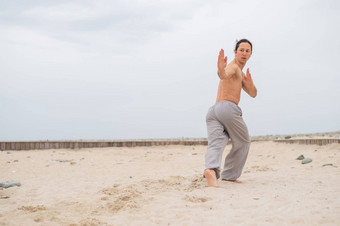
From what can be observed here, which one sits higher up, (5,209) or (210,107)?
(210,107)

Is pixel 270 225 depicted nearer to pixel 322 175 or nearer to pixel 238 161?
pixel 238 161

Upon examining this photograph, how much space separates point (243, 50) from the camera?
209 inches

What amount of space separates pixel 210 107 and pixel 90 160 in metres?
4.95

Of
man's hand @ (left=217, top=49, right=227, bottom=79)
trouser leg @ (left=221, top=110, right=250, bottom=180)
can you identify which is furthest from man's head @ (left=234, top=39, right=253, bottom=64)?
trouser leg @ (left=221, top=110, right=250, bottom=180)

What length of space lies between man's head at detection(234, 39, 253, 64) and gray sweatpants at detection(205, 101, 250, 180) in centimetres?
76

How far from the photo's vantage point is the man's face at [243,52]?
5.31 meters

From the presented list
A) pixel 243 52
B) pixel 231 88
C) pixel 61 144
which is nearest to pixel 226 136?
pixel 231 88

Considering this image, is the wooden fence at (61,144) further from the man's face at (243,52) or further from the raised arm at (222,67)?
the raised arm at (222,67)

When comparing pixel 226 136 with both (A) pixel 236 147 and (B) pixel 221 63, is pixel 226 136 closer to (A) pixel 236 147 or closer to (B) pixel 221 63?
(A) pixel 236 147

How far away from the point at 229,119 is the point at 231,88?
19.9 inches

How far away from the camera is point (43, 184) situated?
5.78 metres

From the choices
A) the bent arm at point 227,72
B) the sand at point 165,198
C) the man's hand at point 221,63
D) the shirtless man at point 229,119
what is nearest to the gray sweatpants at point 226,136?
the shirtless man at point 229,119

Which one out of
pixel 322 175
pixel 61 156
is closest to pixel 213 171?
pixel 322 175

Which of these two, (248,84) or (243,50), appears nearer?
(243,50)
